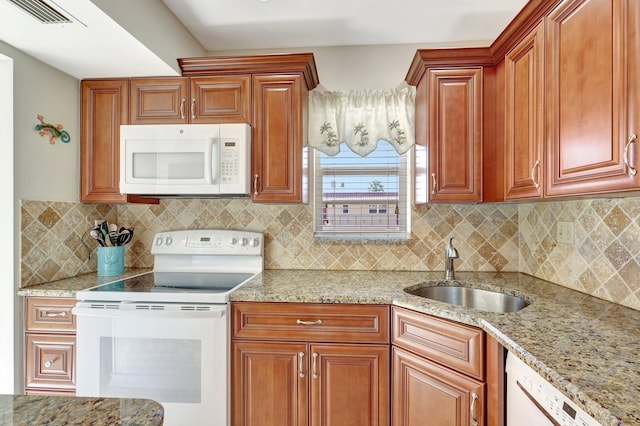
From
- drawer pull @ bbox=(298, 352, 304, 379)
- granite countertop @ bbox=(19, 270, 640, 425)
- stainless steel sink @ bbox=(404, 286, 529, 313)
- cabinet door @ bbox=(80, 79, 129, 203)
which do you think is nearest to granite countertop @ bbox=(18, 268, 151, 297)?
granite countertop @ bbox=(19, 270, 640, 425)

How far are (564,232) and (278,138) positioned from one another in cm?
166

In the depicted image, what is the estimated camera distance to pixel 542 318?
1244 millimetres

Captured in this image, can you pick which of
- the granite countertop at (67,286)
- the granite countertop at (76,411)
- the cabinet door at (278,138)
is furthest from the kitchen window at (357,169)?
the granite countertop at (76,411)

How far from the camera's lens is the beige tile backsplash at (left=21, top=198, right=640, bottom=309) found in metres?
1.82

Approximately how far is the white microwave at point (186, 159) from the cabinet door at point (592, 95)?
1.51 m

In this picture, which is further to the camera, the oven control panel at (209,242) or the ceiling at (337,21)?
the oven control panel at (209,242)

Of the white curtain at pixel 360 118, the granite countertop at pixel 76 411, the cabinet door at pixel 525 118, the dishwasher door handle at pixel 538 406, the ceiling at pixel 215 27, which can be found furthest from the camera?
the white curtain at pixel 360 118

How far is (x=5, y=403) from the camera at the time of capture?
0.63 metres

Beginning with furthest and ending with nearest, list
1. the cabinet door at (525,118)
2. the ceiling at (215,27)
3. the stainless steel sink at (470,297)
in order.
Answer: the stainless steel sink at (470,297) < the ceiling at (215,27) < the cabinet door at (525,118)

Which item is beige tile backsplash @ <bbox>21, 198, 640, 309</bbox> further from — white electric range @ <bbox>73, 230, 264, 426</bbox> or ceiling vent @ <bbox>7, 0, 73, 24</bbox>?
ceiling vent @ <bbox>7, 0, 73, 24</bbox>

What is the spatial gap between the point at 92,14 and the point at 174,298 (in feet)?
4.34

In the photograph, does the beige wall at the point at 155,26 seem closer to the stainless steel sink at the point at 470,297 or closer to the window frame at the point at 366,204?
the window frame at the point at 366,204

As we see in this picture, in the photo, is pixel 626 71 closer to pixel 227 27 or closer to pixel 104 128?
pixel 227 27

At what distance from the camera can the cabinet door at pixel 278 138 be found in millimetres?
1990
